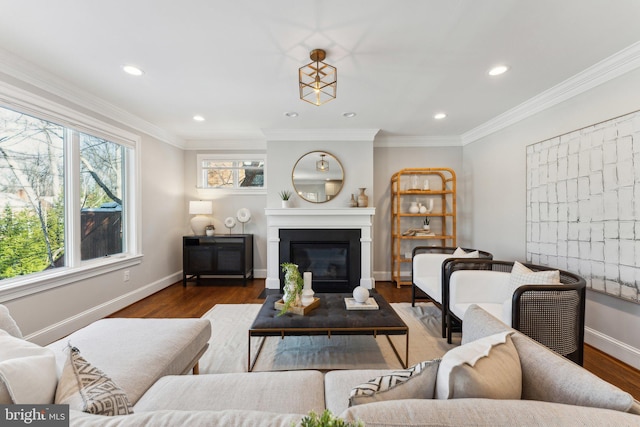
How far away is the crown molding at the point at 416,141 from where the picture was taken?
4.47m

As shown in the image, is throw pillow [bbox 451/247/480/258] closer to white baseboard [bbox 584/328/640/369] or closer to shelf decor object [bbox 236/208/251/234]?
white baseboard [bbox 584/328/640/369]

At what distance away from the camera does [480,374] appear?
2.60ft

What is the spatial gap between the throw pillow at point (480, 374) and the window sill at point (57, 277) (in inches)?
122

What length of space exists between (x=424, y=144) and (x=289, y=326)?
3806 mm

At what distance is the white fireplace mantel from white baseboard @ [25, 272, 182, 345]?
5.38 feet

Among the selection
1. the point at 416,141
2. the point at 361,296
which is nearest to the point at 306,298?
the point at 361,296

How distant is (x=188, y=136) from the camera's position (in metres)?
4.49

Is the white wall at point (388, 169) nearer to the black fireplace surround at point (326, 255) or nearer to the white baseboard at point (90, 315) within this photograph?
the black fireplace surround at point (326, 255)

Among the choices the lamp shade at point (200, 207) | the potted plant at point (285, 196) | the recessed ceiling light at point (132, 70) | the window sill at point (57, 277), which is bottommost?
the window sill at point (57, 277)

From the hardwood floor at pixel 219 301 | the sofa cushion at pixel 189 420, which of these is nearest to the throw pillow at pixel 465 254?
the hardwood floor at pixel 219 301

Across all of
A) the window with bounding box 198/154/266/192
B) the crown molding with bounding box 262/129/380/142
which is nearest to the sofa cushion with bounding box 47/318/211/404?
the crown molding with bounding box 262/129/380/142

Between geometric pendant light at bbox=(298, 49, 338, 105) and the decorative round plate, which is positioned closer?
geometric pendant light at bbox=(298, 49, 338, 105)

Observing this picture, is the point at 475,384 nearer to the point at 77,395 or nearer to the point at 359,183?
the point at 77,395

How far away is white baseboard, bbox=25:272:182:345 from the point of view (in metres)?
2.38
